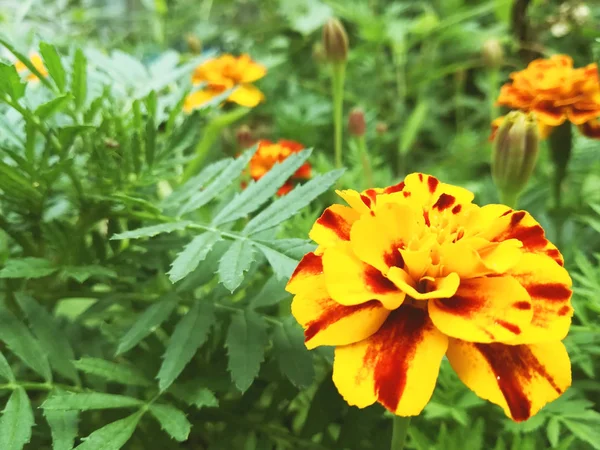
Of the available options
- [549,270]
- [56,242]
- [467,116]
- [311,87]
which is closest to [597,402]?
[549,270]

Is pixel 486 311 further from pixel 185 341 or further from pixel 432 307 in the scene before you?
pixel 185 341

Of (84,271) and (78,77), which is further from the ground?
(78,77)

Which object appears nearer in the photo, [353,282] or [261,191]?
[353,282]

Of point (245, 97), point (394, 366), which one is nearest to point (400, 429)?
point (394, 366)

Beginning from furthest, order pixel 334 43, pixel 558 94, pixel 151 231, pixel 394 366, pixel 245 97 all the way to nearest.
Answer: pixel 245 97
pixel 334 43
pixel 558 94
pixel 151 231
pixel 394 366

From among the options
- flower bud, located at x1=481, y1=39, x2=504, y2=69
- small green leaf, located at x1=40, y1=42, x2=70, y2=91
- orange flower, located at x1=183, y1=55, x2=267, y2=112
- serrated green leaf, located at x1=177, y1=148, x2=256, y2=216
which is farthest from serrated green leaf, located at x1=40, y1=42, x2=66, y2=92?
flower bud, located at x1=481, y1=39, x2=504, y2=69

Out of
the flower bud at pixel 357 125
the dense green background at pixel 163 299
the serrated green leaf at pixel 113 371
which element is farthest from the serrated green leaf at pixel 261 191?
the flower bud at pixel 357 125

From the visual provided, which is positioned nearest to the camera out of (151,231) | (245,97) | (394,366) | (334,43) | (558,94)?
(394,366)
